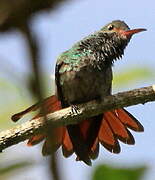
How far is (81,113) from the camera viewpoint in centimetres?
464

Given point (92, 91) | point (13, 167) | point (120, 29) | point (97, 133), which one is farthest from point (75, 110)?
point (13, 167)

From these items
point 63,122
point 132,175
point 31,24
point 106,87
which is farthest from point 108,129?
point 31,24

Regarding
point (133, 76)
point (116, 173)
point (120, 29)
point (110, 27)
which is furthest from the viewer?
point (110, 27)

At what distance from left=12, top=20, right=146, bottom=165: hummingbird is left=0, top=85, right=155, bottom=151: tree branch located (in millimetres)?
391

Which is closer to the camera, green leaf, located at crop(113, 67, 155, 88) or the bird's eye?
green leaf, located at crop(113, 67, 155, 88)

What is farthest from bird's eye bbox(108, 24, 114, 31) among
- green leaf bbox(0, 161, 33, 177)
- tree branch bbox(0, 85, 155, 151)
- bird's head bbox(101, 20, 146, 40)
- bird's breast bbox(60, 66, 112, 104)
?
green leaf bbox(0, 161, 33, 177)

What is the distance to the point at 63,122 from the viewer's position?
4328mm

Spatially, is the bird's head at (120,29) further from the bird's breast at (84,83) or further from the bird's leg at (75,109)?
the bird's leg at (75,109)

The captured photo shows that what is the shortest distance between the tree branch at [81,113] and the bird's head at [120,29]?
114 cm

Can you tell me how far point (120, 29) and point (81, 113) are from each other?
1452 millimetres

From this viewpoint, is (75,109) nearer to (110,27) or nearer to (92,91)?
(92,91)

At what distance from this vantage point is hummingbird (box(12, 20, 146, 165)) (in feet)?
17.0

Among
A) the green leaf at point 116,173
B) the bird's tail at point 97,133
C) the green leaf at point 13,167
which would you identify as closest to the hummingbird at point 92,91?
the bird's tail at point 97,133

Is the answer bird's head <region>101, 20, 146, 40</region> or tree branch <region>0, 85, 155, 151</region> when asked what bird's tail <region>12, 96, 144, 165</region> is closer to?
tree branch <region>0, 85, 155, 151</region>
